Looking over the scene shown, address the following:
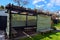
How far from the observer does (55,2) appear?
1425cm

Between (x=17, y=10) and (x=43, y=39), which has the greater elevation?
(x=17, y=10)

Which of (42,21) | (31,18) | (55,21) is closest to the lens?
Result: (42,21)

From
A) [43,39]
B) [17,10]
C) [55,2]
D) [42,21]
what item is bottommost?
[43,39]

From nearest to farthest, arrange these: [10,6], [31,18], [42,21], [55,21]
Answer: [10,6] < [42,21] < [31,18] < [55,21]

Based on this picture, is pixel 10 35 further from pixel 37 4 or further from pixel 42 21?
pixel 37 4

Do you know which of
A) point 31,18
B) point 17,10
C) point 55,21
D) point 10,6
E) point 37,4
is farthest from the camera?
point 55,21

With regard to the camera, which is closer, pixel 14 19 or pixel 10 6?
pixel 10 6

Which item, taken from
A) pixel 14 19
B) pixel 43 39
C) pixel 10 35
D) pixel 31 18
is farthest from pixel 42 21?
pixel 10 35

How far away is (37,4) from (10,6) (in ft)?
24.4

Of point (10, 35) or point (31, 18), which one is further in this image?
point (31, 18)

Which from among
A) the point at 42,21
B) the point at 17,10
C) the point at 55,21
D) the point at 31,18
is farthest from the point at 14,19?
the point at 55,21

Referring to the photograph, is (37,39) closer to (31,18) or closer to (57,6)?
(31,18)

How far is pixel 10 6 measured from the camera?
6969 mm

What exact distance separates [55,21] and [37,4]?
342 cm
